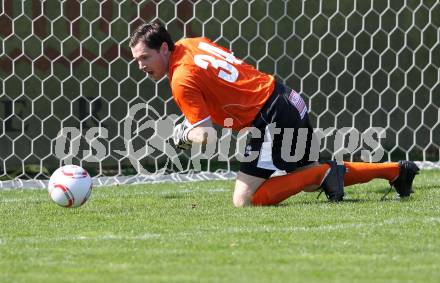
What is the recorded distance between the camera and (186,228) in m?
5.52

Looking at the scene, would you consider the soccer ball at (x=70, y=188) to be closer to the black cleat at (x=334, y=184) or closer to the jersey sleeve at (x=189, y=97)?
the jersey sleeve at (x=189, y=97)

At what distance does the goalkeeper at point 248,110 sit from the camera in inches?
246

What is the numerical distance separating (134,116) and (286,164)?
2.53 metres

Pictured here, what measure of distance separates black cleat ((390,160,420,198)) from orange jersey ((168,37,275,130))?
0.93m

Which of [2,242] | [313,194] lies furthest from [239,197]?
[2,242]

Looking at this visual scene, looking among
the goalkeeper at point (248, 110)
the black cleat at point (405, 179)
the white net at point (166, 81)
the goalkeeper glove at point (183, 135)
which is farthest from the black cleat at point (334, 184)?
the white net at point (166, 81)

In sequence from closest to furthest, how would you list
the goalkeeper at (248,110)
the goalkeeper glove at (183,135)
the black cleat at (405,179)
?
the goalkeeper glove at (183,135), the goalkeeper at (248,110), the black cleat at (405,179)

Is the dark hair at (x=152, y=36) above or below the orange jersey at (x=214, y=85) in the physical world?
above

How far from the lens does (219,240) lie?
505 cm

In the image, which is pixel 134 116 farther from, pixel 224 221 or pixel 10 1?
pixel 224 221

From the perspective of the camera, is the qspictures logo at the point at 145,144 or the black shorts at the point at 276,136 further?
the qspictures logo at the point at 145,144

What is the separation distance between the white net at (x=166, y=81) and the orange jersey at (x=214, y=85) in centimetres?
199

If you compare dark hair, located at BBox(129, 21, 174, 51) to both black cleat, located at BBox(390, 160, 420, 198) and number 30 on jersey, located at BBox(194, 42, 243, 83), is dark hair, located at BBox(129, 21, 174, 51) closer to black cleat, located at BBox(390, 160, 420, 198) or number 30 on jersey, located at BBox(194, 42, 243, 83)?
number 30 on jersey, located at BBox(194, 42, 243, 83)

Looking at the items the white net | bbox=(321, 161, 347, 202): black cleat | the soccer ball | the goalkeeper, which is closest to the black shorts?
the goalkeeper
